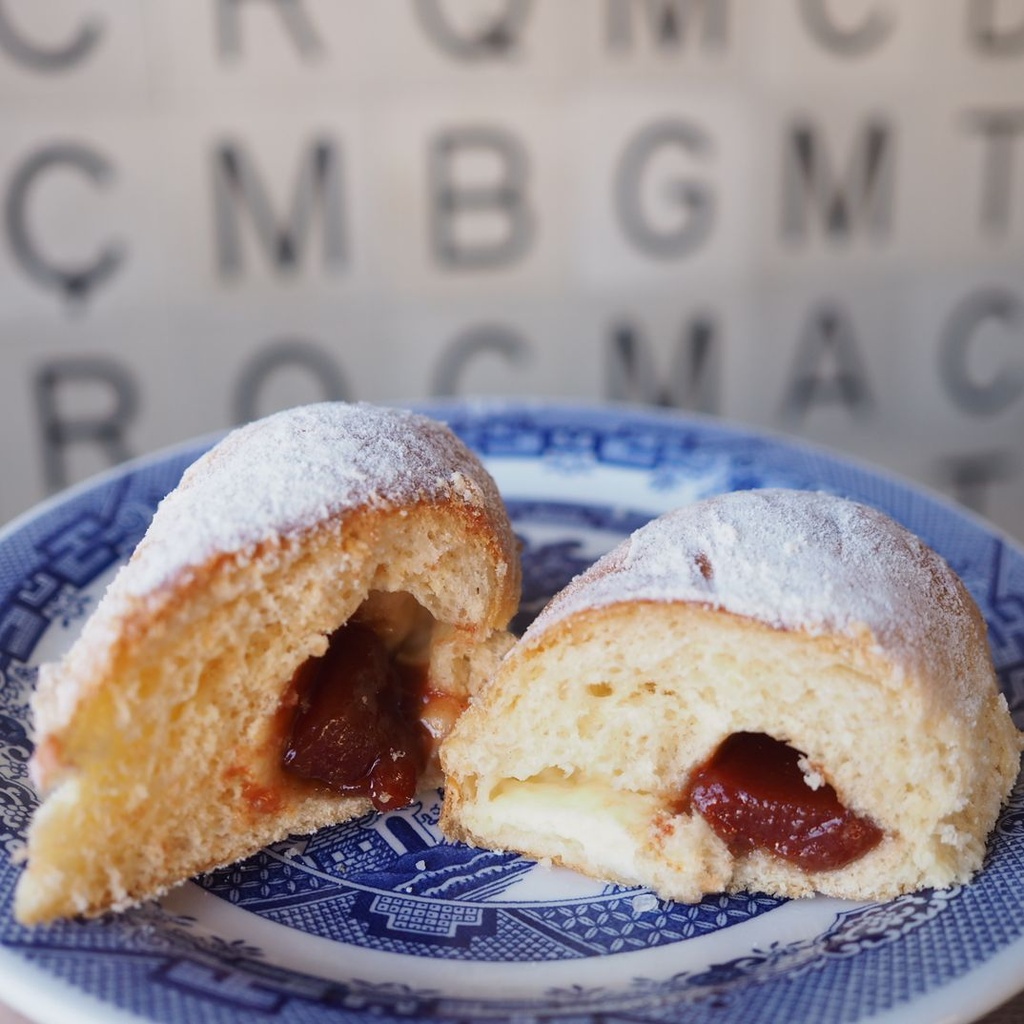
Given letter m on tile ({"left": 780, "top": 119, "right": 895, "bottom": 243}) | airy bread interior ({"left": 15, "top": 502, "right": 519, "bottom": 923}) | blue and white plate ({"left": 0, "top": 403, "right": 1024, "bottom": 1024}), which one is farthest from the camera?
letter m on tile ({"left": 780, "top": 119, "right": 895, "bottom": 243})

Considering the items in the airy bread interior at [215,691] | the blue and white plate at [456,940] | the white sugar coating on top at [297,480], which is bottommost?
the blue and white plate at [456,940]

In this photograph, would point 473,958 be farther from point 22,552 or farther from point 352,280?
point 352,280

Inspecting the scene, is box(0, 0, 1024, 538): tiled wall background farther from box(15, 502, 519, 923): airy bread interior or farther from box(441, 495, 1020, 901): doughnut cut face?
box(441, 495, 1020, 901): doughnut cut face

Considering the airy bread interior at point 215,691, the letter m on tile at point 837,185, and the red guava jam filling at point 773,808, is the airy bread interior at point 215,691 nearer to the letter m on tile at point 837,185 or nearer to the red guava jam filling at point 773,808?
the red guava jam filling at point 773,808

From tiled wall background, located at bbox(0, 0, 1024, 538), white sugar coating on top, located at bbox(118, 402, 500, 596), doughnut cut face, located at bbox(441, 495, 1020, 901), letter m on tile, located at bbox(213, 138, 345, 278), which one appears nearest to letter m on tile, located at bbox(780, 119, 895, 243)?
tiled wall background, located at bbox(0, 0, 1024, 538)

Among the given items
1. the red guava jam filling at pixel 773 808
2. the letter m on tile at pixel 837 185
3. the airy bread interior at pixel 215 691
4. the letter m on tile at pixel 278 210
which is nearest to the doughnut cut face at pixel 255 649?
the airy bread interior at pixel 215 691

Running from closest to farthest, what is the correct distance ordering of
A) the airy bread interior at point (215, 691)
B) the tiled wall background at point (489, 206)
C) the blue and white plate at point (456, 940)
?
the blue and white plate at point (456, 940) → the airy bread interior at point (215, 691) → the tiled wall background at point (489, 206)

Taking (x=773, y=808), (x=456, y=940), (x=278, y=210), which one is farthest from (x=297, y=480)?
(x=278, y=210)
